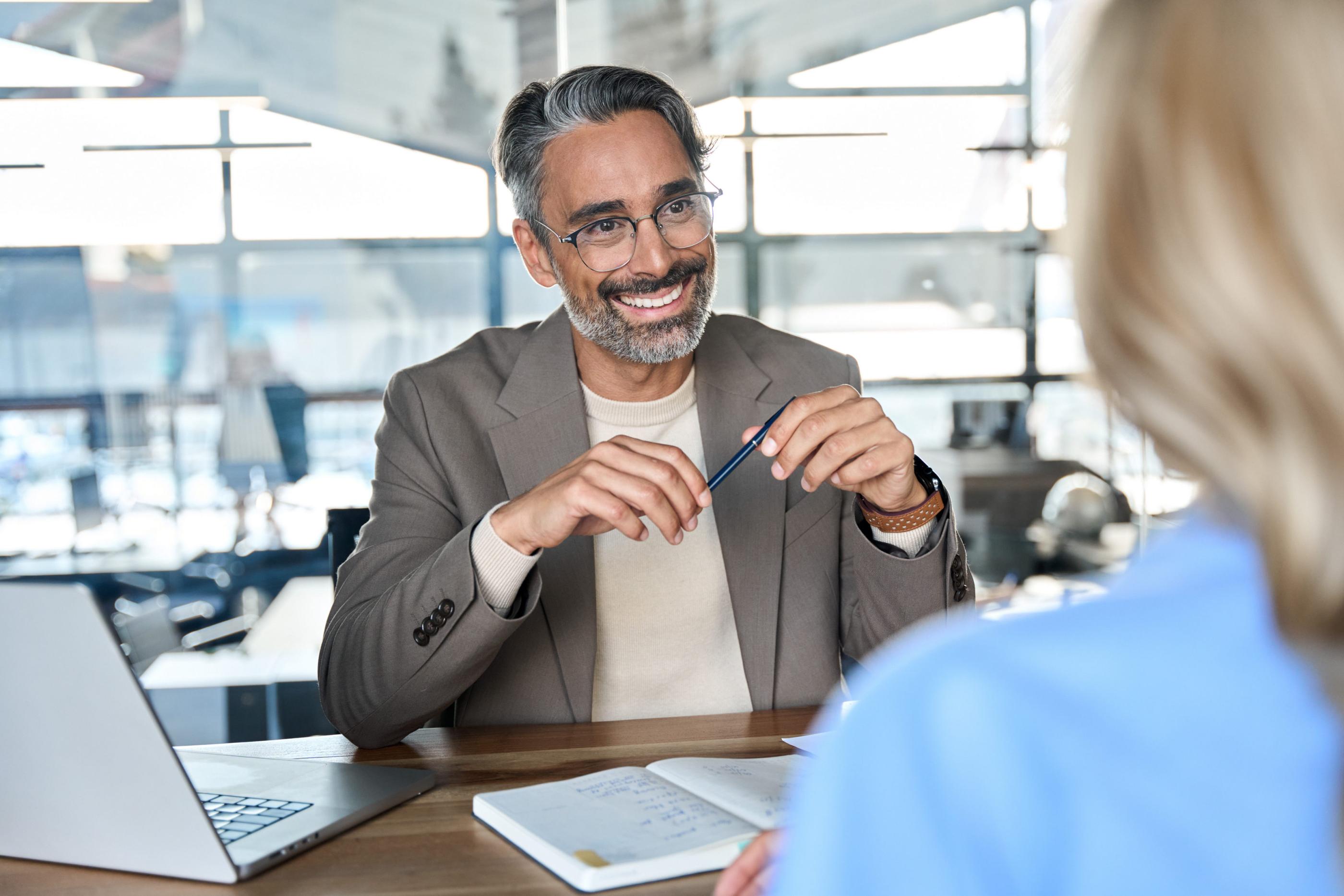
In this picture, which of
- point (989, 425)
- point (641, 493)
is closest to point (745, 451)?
point (641, 493)

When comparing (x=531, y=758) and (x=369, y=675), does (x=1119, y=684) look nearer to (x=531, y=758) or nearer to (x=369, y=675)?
(x=531, y=758)

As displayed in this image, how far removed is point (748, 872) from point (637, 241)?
1182 mm

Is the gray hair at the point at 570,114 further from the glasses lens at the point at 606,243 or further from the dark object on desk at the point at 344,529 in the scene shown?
the dark object on desk at the point at 344,529

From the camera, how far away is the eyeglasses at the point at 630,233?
1738 millimetres

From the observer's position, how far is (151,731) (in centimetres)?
84

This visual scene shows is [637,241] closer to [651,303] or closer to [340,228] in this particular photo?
[651,303]

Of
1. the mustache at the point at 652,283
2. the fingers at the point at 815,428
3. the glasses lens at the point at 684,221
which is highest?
the glasses lens at the point at 684,221

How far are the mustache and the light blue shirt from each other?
1379mm

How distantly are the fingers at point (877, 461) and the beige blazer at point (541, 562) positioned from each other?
0.19 metres

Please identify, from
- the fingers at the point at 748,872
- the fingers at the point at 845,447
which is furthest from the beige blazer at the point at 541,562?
the fingers at the point at 748,872

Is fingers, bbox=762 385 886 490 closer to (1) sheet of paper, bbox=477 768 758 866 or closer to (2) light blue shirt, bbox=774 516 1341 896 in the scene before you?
(1) sheet of paper, bbox=477 768 758 866

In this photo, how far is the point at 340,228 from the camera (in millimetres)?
3699

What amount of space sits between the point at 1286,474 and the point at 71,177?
3.94 meters

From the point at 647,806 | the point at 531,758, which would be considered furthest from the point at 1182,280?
the point at 531,758
